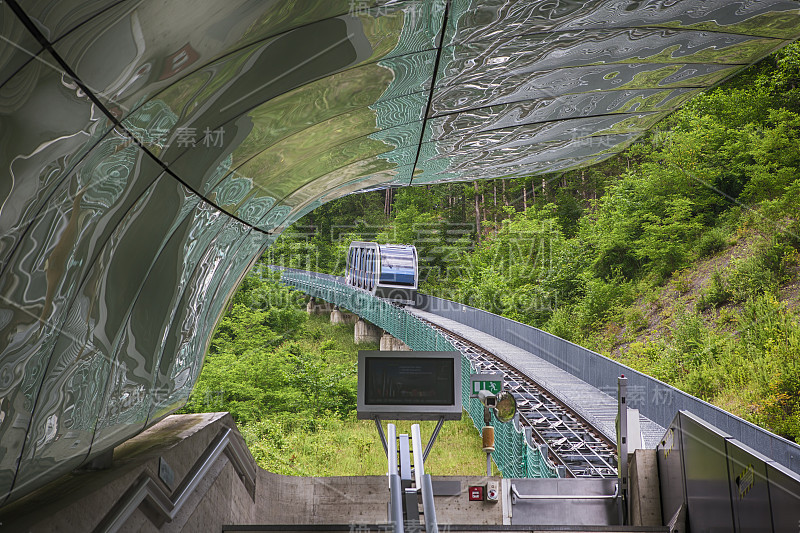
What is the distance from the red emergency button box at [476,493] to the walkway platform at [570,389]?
5.46 metres

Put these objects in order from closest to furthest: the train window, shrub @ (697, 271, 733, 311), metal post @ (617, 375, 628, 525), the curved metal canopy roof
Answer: the curved metal canopy roof
metal post @ (617, 375, 628, 525)
shrub @ (697, 271, 733, 311)
the train window

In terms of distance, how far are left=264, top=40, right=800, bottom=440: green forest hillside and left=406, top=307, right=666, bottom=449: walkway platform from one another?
5.26m

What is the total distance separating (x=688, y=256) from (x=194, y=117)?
31363mm

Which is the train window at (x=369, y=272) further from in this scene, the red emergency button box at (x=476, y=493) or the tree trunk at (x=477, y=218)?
the red emergency button box at (x=476, y=493)

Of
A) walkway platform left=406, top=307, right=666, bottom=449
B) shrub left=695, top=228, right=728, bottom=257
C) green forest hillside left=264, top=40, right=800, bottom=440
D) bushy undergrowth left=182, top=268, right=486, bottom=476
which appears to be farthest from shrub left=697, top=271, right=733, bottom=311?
bushy undergrowth left=182, top=268, right=486, bottom=476

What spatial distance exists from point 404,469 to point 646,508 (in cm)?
304

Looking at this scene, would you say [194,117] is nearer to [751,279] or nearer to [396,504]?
[396,504]

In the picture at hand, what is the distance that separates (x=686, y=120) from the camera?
3562 cm

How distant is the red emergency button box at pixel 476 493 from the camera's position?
8.01 metres

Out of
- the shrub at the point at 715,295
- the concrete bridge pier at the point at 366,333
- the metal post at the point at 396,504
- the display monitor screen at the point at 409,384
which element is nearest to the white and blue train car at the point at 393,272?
the concrete bridge pier at the point at 366,333

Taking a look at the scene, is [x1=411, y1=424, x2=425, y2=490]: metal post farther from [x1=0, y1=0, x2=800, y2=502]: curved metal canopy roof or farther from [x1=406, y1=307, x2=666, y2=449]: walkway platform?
[x1=406, y1=307, x2=666, y2=449]: walkway platform

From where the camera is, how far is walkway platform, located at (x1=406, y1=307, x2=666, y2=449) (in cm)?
1369

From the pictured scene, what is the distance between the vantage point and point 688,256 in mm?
31062

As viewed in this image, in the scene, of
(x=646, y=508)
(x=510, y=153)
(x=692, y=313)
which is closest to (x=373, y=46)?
(x=510, y=153)
